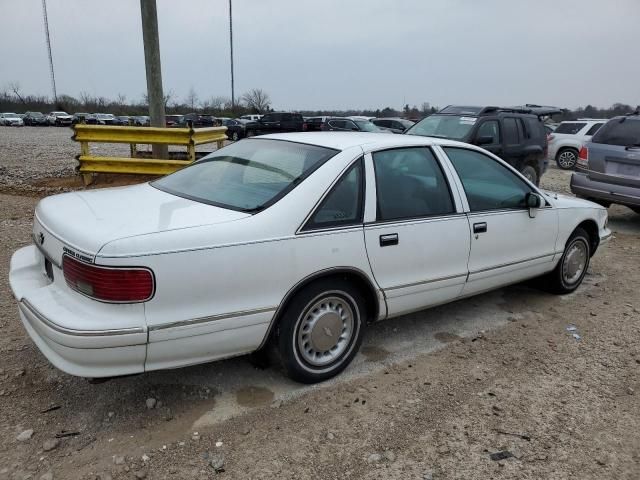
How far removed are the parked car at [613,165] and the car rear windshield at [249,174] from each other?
6097mm

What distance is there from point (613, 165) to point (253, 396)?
702 cm

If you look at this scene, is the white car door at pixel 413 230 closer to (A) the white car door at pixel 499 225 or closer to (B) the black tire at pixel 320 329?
(A) the white car door at pixel 499 225

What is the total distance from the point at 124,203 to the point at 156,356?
3.53 feet

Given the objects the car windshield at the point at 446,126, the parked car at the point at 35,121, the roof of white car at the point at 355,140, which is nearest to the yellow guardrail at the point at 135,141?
the roof of white car at the point at 355,140

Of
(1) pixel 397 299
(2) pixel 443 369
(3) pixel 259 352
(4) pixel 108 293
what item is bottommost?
(2) pixel 443 369

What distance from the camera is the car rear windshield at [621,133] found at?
7684 mm

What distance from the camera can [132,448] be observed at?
2619mm

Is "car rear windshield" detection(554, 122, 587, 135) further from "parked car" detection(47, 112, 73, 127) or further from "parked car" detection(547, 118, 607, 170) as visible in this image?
"parked car" detection(47, 112, 73, 127)

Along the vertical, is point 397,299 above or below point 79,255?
below

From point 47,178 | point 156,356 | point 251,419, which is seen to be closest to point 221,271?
point 156,356

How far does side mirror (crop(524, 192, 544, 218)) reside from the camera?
423 cm

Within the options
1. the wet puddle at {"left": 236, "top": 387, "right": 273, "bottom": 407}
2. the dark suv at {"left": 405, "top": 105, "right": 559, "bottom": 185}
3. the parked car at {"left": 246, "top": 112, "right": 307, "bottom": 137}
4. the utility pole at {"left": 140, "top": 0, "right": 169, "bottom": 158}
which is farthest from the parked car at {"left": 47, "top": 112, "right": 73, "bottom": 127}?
the wet puddle at {"left": 236, "top": 387, "right": 273, "bottom": 407}

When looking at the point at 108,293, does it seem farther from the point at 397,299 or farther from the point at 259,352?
the point at 397,299

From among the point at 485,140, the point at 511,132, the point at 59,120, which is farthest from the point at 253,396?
the point at 59,120
